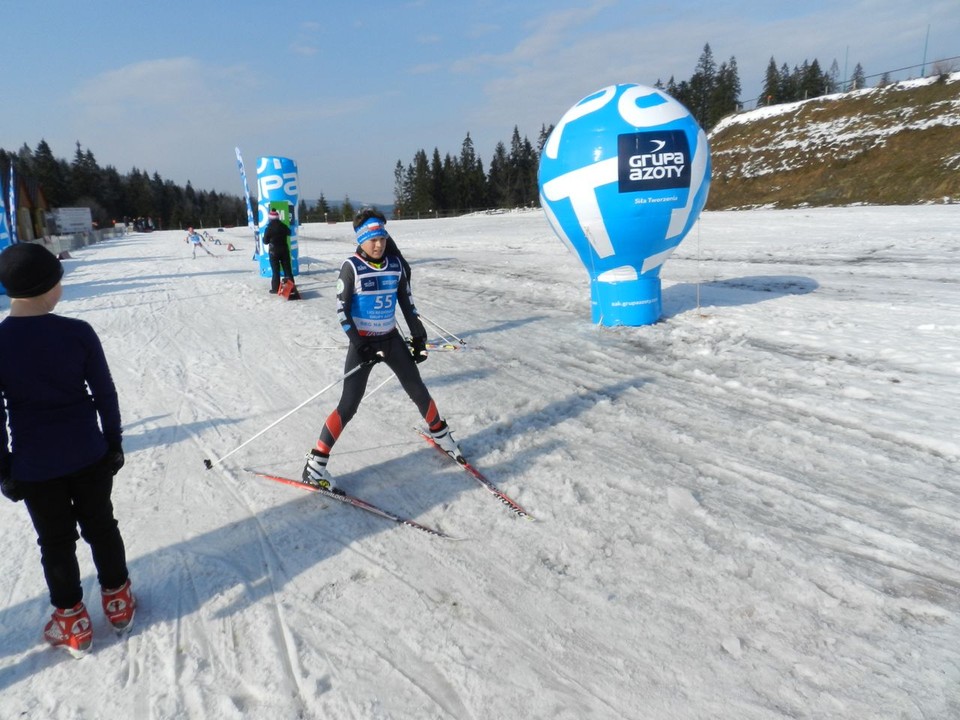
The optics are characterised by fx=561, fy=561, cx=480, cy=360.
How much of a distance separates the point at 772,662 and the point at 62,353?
3.49m

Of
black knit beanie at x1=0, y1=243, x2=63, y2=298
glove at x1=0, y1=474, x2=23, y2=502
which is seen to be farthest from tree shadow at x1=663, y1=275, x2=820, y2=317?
glove at x1=0, y1=474, x2=23, y2=502

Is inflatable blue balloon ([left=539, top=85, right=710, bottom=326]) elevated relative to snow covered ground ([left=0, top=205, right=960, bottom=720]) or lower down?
elevated

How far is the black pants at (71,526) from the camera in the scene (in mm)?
2607

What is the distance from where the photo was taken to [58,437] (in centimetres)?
259

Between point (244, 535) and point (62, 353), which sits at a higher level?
point (62, 353)

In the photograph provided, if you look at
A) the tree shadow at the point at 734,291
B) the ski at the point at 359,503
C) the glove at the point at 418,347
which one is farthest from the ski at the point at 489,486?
the tree shadow at the point at 734,291

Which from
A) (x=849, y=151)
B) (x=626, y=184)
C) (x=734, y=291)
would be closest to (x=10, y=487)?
(x=626, y=184)

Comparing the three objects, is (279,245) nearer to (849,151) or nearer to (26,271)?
(26,271)

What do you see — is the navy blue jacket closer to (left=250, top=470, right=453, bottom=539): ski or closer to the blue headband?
(left=250, top=470, right=453, bottom=539): ski

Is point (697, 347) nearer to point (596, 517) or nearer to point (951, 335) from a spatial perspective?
point (951, 335)

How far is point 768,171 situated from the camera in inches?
1531

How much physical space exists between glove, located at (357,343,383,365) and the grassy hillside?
31.4 m

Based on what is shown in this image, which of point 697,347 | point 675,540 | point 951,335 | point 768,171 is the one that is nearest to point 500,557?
point 675,540

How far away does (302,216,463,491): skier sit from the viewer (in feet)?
13.4
